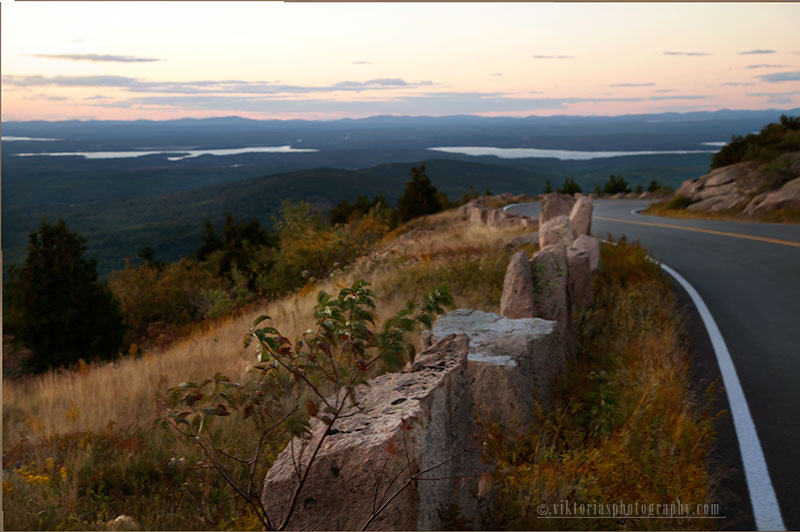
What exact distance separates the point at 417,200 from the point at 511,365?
45536 millimetres

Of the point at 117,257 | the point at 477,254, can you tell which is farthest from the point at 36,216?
the point at 477,254

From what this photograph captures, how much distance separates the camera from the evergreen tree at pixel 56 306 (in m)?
23.7

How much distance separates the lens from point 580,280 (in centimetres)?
850

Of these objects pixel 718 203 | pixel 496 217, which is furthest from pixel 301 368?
pixel 718 203

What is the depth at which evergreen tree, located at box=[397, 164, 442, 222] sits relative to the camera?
49.8 m

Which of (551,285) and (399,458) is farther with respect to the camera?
Answer: (551,285)

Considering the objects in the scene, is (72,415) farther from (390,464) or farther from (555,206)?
(555,206)

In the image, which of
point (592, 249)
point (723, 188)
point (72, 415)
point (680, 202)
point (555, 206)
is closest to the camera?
point (72, 415)

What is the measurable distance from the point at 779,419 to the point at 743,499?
166 centimetres

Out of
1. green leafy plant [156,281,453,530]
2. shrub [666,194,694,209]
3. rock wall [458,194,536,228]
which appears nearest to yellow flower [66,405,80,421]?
green leafy plant [156,281,453,530]

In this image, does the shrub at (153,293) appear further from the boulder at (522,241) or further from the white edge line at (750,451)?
the white edge line at (750,451)

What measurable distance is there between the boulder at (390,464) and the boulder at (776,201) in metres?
24.5

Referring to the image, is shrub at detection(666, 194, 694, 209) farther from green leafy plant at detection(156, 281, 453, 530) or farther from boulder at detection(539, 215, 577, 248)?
green leafy plant at detection(156, 281, 453, 530)

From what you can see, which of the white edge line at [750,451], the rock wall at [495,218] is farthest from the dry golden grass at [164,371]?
the rock wall at [495,218]
